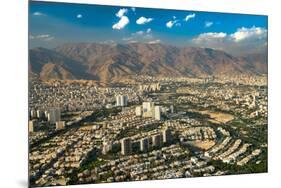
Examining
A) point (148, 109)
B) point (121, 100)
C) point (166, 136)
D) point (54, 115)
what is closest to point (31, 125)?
point (54, 115)

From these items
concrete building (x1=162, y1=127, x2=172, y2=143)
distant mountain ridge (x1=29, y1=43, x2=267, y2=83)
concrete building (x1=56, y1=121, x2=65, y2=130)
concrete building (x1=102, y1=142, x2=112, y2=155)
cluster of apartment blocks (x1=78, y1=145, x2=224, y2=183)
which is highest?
distant mountain ridge (x1=29, y1=43, x2=267, y2=83)

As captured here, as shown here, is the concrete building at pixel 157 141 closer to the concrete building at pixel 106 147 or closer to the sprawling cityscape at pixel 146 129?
the sprawling cityscape at pixel 146 129

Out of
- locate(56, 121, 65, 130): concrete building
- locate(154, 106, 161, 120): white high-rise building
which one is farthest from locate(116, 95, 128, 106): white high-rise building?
locate(56, 121, 65, 130): concrete building

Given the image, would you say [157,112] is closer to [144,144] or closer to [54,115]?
[144,144]

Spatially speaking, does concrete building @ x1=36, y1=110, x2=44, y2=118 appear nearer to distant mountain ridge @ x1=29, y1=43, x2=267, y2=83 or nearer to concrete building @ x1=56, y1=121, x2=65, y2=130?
concrete building @ x1=56, y1=121, x2=65, y2=130

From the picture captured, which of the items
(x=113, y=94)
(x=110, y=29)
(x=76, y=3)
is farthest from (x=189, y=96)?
(x=76, y=3)
